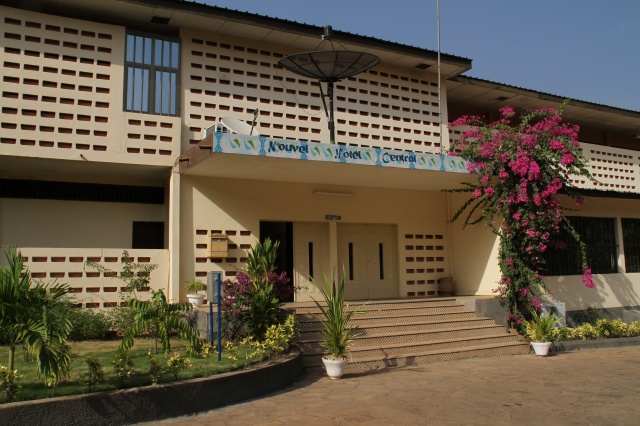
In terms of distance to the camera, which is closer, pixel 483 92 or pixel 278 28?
pixel 278 28

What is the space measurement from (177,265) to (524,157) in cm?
811

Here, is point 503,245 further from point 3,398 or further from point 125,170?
point 3,398

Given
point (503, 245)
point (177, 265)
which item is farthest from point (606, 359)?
point (177, 265)

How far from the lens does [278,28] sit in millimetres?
12953

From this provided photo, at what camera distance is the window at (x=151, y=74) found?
40.0ft

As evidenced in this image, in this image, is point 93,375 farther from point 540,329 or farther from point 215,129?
point 540,329

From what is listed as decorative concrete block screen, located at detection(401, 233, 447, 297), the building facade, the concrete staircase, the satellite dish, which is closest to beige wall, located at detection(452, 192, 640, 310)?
the building facade

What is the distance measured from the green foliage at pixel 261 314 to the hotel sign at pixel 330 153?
2.63 metres

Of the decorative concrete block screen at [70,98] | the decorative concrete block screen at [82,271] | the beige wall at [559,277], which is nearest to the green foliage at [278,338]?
the decorative concrete block screen at [82,271]

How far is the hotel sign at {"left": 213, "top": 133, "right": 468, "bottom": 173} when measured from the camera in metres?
10.2

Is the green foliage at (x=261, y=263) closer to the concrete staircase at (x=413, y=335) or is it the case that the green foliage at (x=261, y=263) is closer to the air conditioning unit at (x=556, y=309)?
the concrete staircase at (x=413, y=335)

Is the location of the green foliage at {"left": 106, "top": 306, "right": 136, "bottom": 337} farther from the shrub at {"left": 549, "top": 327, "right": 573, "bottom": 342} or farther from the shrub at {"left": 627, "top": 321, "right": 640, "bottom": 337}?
the shrub at {"left": 627, "top": 321, "right": 640, "bottom": 337}

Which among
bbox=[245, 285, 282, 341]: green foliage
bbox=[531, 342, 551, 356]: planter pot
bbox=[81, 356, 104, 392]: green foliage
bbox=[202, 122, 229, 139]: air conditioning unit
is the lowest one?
bbox=[531, 342, 551, 356]: planter pot

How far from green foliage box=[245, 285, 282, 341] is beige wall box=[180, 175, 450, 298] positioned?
2872 millimetres
